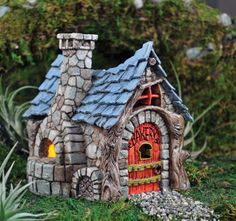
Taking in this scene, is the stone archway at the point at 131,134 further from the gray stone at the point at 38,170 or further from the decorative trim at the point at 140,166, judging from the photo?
the gray stone at the point at 38,170

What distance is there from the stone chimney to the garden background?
1.55 metres

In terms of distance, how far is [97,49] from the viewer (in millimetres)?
10766

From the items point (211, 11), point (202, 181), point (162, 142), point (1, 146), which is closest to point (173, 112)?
point (162, 142)

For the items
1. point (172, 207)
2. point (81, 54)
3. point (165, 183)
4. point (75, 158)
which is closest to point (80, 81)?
point (81, 54)

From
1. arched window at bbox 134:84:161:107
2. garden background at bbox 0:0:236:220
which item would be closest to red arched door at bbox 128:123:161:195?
arched window at bbox 134:84:161:107

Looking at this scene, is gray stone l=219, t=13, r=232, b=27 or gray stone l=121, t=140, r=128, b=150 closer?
gray stone l=121, t=140, r=128, b=150

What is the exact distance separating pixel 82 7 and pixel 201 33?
187 centimetres

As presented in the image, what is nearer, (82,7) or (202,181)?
(202,181)

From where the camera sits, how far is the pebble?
6.94m

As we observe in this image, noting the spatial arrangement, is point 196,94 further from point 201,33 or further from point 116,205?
point 116,205

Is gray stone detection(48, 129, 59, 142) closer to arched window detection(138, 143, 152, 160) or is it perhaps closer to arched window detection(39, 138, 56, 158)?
arched window detection(39, 138, 56, 158)

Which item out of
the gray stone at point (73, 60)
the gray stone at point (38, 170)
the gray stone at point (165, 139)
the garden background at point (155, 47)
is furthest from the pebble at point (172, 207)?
the gray stone at point (73, 60)

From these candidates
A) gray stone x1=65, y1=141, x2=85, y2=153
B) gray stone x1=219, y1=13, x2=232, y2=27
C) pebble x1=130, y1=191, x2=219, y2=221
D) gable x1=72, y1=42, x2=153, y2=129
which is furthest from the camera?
gray stone x1=219, y1=13, x2=232, y2=27

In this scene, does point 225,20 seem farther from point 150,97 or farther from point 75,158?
point 75,158
